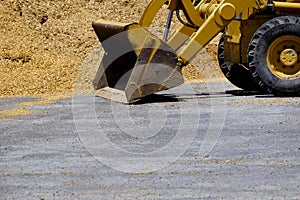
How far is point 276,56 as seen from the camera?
18.5m

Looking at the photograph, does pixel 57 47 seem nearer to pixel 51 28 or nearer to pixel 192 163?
pixel 51 28

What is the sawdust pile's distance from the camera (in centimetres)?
2253

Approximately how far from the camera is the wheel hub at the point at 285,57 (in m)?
18.3

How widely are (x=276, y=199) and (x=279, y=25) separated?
382 inches

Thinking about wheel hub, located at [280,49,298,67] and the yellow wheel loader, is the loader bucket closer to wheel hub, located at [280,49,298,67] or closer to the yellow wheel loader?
the yellow wheel loader

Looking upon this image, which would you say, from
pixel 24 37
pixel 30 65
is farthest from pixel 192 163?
pixel 24 37

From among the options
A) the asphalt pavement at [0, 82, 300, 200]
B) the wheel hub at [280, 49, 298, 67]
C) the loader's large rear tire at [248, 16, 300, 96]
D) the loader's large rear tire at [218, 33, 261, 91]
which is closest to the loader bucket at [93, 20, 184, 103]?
the asphalt pavement at [0, 82, 300, 200]

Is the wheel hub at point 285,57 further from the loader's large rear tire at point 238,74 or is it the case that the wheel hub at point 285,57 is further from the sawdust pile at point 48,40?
the sawdust pile at point 48,40

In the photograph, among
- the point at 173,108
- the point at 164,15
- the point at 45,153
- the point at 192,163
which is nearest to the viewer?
the point at 192,163

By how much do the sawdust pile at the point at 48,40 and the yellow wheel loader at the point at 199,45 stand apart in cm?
288

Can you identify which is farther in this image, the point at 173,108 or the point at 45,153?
the point at 173,108

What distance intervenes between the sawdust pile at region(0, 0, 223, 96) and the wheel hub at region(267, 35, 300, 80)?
5.14 metres

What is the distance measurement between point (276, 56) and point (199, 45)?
157 centimetres

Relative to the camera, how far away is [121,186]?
9.88 meters
